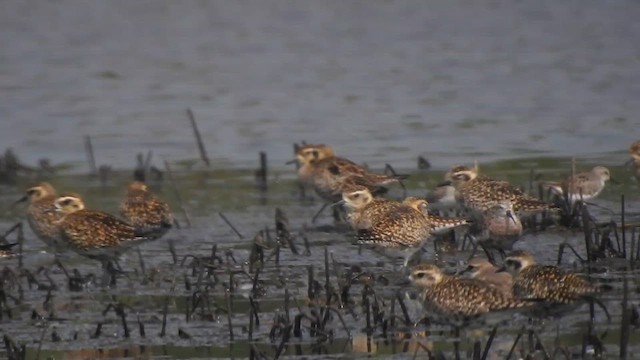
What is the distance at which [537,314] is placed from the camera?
980 centimetres

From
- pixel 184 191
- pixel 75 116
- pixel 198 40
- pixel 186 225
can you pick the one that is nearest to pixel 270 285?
pixel 186 225

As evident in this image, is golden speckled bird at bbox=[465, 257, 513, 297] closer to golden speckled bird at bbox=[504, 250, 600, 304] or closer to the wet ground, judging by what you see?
golden speckled bird at bbox=[504, 250, 600, 304]

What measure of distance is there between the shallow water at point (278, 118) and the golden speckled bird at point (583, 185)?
0.22m

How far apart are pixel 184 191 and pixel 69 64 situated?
8029 millimetres

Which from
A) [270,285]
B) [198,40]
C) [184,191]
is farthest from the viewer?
[198,40]

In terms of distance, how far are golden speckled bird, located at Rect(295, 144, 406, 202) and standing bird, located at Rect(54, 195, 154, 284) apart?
111 inches

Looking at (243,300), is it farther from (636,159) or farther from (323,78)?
(323,78)

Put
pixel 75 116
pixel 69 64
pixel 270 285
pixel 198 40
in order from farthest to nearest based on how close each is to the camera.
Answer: pixel 198 40 < pixel 69 64 < pixel 75 116 < pixel 270 285

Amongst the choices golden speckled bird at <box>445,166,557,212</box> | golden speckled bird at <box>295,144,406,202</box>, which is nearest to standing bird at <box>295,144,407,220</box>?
golden speckled bird at <box>295,144,406,202</box>

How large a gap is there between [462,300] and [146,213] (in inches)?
164

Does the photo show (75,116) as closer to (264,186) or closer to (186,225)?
(264,186)

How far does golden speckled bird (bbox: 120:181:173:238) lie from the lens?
13117 millimetres

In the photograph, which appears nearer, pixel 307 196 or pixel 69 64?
pixel 307 196

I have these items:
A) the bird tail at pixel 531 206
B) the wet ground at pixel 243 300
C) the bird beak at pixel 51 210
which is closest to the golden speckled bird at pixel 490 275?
the wet ground at pixel 243 300
